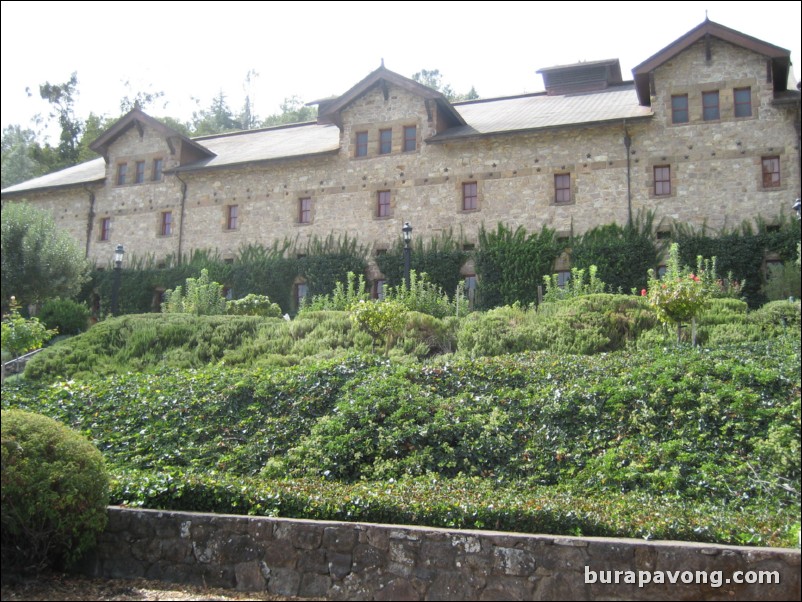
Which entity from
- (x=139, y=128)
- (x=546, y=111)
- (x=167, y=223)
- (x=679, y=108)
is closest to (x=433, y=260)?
(x=546, y=111)

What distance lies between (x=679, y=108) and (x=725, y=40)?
7.64 feet

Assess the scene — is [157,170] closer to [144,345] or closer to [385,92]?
[385,92]

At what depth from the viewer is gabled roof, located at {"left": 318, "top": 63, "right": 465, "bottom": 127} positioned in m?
26.1

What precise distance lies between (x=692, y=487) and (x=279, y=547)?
15.5ft

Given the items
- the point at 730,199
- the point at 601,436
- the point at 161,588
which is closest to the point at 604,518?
the point at 601,436

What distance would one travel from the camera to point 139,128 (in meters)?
31.2

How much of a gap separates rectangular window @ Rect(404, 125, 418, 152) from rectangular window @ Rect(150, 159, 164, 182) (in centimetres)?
1080

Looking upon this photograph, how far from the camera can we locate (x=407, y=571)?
22.8 ft

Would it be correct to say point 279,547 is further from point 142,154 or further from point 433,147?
point 142,154

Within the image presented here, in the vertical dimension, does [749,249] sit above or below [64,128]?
below

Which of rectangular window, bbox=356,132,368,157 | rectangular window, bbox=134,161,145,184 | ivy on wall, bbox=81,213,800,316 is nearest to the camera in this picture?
ivy on wall, bbox=81,213,800,316

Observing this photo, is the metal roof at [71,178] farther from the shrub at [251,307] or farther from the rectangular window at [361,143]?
the shrub at [251,307]

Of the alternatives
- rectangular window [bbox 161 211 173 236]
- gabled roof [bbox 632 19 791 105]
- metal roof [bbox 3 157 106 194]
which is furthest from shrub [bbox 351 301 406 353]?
metal roof [bbox 3 157 106 194]

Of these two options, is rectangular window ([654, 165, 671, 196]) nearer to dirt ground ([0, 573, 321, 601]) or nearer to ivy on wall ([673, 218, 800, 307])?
ivy on wall ([673, 218, 800, 307])
